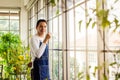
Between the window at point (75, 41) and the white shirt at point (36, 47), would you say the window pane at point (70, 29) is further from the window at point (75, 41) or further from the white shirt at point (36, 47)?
the white shirt at point (36, 47)

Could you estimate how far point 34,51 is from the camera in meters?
3.17

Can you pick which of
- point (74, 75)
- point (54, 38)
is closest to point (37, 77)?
point (74, 75)

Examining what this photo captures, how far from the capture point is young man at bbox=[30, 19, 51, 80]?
10.3 feet

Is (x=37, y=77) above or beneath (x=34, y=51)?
beneath

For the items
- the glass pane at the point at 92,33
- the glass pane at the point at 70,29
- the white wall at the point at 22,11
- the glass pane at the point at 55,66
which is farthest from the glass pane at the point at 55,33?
the white wall at the point at 22,11

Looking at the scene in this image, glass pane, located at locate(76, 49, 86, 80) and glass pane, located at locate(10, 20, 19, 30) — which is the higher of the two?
glass pane, located at locate(10, 20, 19, 30)

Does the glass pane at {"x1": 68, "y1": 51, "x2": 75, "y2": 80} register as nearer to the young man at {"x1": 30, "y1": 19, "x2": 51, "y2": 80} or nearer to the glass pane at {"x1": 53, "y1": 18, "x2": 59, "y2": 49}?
the young man at {"x1": 30, "y1": 19, "x2": 51, "y2": 80}

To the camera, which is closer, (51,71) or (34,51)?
(34,51)

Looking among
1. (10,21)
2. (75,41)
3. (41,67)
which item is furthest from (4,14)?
(41,67)

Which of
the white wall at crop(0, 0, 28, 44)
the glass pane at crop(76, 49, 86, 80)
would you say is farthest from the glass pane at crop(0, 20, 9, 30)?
the glass pane at crop(76, 49, 86, 80)

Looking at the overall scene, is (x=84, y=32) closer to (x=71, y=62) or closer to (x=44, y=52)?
(x=44, y=52)

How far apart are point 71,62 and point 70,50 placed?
0.17 metres

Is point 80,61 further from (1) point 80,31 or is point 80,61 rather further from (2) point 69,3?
(2) point 69,3

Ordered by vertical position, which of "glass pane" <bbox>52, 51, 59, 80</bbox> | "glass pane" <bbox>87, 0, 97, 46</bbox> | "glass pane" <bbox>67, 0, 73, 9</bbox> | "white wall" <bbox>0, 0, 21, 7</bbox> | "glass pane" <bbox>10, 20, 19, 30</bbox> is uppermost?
"white wall" <bbox>0, 0, 21, 7</bbox>
